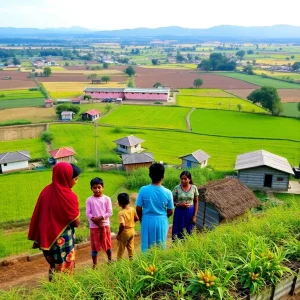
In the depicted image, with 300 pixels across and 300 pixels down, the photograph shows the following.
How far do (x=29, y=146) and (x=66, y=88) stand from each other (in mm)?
36325

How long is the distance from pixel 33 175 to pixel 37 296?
59.9 ft

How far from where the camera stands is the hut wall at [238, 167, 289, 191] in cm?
1839

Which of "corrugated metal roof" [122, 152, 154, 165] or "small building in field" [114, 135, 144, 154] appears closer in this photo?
"corrugated metal roof" [122, 152, 154, 165]

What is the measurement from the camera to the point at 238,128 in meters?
34.1

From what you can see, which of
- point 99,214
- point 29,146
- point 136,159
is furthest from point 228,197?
point 29,146

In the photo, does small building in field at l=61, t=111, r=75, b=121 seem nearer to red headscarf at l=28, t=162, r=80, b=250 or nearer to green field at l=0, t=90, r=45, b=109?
green field at l=0, t=90, r=45, b=109

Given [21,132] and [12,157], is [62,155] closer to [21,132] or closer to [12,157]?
[12,157]

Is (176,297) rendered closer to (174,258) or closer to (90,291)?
(174,258)

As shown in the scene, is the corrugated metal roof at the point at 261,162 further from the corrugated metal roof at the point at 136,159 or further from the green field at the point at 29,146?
the green field at the point at 29,146

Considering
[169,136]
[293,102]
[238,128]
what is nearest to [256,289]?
[169,136]

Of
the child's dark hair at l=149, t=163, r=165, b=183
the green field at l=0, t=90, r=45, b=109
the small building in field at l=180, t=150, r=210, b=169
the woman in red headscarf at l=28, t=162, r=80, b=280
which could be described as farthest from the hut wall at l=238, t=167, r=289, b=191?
the green field at l=0, t=90, r=45, b=109

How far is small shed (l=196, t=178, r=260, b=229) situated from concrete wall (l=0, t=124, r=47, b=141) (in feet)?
74.0

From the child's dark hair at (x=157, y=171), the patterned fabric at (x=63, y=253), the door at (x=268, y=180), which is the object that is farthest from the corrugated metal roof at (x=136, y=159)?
the patterned fabric at (x=63, y=253)

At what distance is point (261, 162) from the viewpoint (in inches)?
724
